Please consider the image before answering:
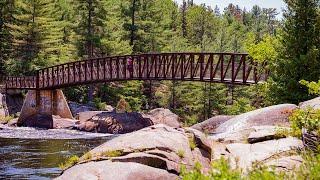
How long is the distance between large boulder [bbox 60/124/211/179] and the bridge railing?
15049 millimetres

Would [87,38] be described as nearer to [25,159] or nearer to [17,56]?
[17,56]

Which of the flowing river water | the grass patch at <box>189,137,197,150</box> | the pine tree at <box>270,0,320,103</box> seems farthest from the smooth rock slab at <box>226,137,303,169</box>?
the pine tree at <box>270,0,320,103</box>

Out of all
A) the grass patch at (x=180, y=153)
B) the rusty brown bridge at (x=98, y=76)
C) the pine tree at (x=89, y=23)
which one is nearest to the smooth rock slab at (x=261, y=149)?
the grass patch at (x=180, y=153)

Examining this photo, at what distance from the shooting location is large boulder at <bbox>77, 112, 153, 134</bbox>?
33.4 meters

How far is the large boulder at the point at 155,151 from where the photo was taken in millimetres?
9070

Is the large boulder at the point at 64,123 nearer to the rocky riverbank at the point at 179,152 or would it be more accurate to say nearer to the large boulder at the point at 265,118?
the large boulder at the point at 265,118

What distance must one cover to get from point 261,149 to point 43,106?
1183 inches

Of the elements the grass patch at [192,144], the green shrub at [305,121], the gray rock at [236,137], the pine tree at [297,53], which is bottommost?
the gray rock at [236,137]

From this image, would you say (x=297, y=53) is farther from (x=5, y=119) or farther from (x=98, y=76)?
(x=5, y=119)

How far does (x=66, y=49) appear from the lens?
163ft

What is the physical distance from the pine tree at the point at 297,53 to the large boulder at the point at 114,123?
13.8 metres

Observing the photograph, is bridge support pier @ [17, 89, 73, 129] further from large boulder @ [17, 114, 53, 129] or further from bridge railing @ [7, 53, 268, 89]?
bridge railing @ [7, 53, 268, 89]

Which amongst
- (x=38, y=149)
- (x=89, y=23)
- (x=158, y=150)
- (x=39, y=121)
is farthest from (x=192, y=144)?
(x=89, y=23)

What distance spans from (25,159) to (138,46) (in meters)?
36.5
